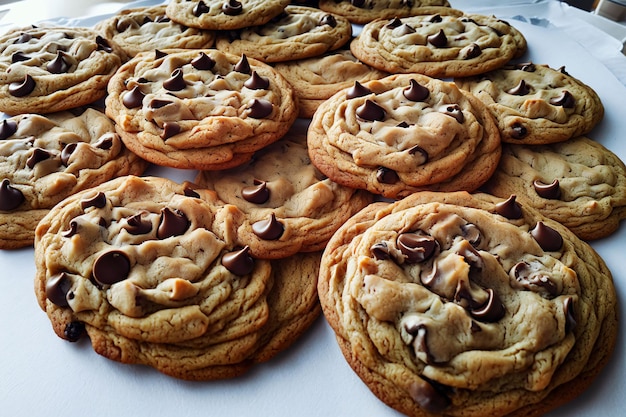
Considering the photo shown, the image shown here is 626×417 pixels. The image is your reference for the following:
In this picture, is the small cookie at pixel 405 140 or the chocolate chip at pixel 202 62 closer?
the small cookie at pixel 405 140

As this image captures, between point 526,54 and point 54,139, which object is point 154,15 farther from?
point 526,54

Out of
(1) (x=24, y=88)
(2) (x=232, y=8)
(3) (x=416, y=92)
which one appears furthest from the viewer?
(2) (x=232, y=8)

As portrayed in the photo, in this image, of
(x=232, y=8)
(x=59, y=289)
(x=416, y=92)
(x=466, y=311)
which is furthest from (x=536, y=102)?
(x=59, y=289)

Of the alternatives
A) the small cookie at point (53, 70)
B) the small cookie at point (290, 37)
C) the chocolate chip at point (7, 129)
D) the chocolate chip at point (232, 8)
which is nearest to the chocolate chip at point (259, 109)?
the small cookie at point (290, 37)

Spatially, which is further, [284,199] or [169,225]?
[284,199]

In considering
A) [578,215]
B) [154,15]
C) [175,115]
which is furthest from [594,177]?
[154,15]

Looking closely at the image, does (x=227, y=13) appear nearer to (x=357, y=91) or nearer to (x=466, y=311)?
(x=357, y=91)

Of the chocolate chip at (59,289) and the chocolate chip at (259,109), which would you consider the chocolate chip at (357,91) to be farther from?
the chocolate chip at (59,289)
